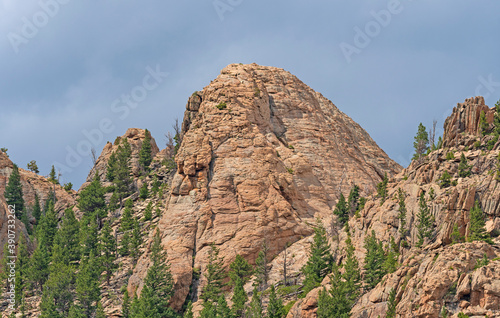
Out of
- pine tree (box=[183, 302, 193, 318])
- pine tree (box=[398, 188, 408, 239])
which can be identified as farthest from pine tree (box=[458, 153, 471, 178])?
pine tree (box=[183, 302, 193, 318])

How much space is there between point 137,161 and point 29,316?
5229 cm

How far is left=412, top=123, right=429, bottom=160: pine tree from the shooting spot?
5689 inches

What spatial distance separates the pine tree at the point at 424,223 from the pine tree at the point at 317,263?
1583cm

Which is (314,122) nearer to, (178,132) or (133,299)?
(178,132)

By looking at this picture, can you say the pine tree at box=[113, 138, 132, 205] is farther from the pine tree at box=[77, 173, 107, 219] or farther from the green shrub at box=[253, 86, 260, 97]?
the green shrub at box=[253, 86, 260, 97]

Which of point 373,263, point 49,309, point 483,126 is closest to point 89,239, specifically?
point 49,309

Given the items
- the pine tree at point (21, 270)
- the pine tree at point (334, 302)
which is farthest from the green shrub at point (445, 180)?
the pine tree at point (21, 270)

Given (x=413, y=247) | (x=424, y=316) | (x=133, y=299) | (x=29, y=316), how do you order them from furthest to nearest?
1. (x=29, y=316)
2. (x=133, y=299)
3. (x=413, y=247)
4. (x=424, y=316)

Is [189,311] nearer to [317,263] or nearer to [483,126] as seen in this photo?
[317,263]

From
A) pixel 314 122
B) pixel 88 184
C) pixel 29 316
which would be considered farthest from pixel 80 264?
pixel 314 122

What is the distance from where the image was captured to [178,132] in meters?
173

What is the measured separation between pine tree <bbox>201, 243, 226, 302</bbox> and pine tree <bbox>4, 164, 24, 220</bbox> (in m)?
62.7

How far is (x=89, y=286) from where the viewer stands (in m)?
130

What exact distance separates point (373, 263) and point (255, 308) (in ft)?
56.9
